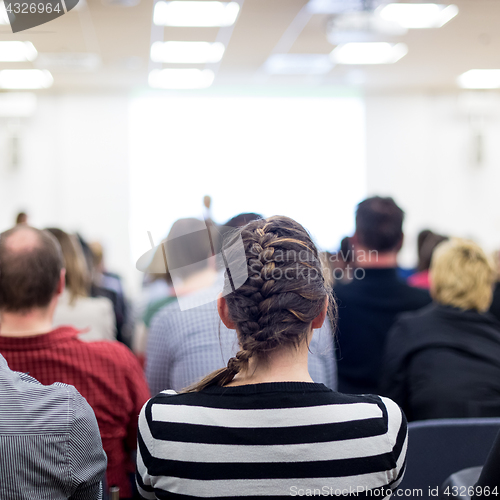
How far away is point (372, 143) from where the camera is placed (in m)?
7.89

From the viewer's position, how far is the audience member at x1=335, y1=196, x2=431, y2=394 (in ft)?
6.86

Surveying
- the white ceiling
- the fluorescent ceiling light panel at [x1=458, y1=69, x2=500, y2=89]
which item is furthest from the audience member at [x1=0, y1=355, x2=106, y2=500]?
the fluorescent ceiling light panel at [x1=458, y1=69, x2=500, y2=89]

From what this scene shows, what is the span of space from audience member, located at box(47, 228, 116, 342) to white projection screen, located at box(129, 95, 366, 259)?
4908mm

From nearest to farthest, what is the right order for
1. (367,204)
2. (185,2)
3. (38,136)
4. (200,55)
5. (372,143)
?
(367,204) → (185,2) → (200,55) → (38,136) → (372,143)

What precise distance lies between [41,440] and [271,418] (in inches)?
15.3

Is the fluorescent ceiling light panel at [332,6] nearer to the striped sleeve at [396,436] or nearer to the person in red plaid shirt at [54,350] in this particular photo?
the person in red plaid shirt at [54,350]

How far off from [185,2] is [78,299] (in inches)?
126

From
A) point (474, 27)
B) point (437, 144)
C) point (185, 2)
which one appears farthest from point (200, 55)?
point (437, 144)

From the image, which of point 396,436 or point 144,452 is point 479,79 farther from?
point 144,452

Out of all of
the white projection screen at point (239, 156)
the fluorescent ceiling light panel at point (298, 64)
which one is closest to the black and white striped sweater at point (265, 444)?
the fluorescent ceiling light panel at point (298, 64)

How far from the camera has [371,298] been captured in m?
2.13

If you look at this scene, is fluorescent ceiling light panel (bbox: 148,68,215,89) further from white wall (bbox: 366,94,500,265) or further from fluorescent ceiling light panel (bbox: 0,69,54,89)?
white wall (bbox: 366,94,500,265)

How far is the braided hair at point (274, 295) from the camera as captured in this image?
0.89 metres

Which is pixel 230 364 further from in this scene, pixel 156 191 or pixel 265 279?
pixel 156 191
